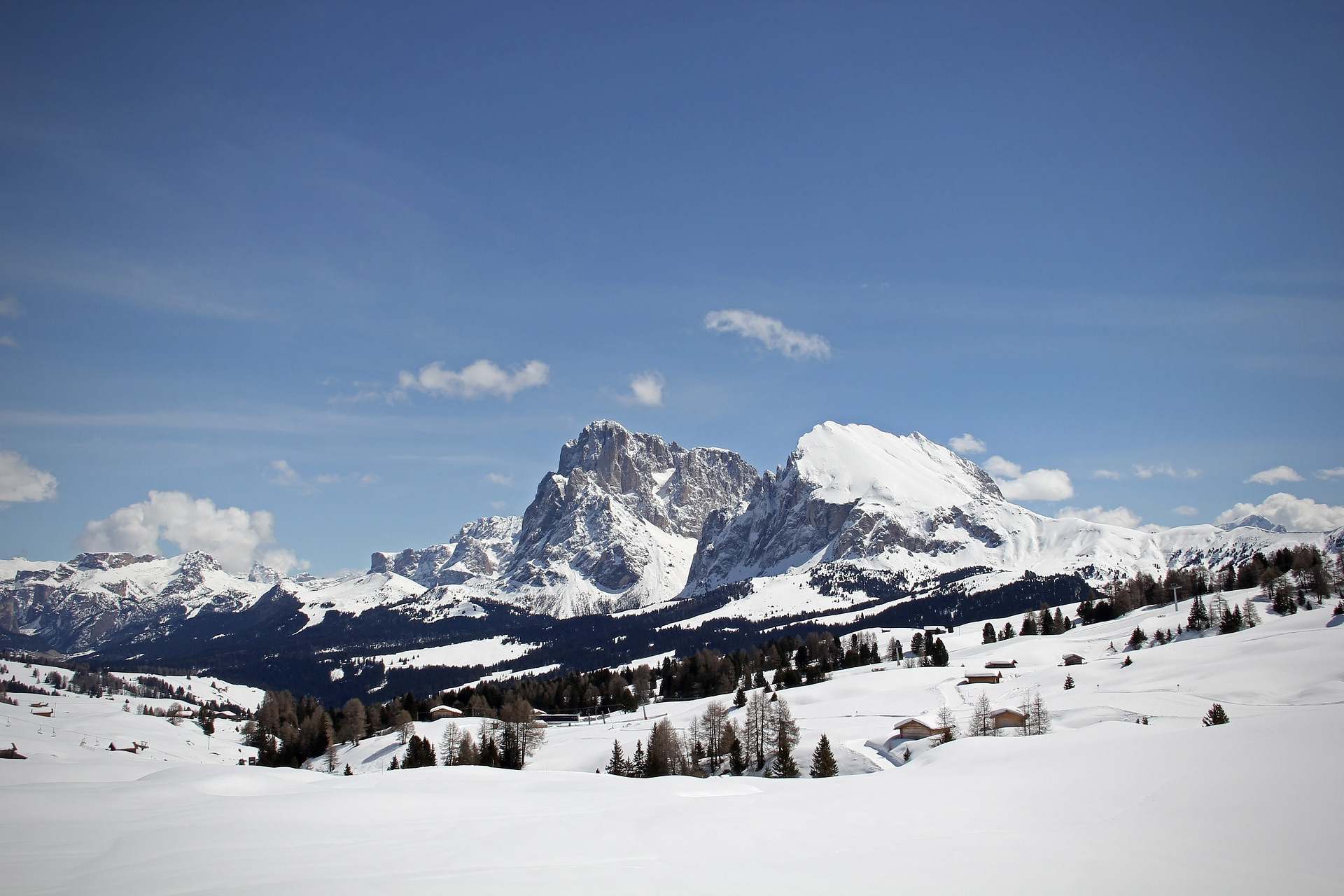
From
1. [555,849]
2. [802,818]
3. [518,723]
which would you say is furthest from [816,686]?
[555,849]

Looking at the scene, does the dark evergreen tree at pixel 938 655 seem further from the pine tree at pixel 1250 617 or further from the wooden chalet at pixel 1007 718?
the wooden chalet at pixel 1007 718

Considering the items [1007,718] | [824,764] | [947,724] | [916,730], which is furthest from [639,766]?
[1007,718]

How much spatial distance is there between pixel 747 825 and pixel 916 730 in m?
48.0

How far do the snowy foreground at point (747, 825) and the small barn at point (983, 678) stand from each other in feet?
181

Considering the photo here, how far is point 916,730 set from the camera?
6750 centimetres

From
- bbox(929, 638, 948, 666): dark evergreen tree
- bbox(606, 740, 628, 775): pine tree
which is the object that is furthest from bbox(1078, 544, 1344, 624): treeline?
bbox(606, 740, 628, 775): pine tree

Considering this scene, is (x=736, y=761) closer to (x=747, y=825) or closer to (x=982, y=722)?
(x=982, y=722)

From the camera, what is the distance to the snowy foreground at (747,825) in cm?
1788

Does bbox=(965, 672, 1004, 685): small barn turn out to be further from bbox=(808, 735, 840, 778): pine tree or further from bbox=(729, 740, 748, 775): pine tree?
bbox=(808, 735, 840, 778): pine tree

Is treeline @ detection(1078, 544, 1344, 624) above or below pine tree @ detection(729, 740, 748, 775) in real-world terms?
above

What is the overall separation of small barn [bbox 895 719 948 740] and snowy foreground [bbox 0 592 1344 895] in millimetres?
18945

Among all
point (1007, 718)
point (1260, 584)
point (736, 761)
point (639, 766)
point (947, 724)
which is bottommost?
point (639, 766)

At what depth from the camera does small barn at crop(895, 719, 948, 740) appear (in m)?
66.7

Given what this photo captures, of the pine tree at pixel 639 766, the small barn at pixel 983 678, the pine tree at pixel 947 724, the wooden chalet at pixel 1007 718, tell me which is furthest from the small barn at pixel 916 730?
the small barn at pixel 983 678
